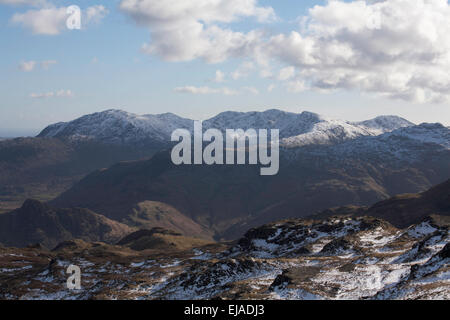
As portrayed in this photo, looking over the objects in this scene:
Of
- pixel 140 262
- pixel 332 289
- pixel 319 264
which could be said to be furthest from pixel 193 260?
pixel 332 289

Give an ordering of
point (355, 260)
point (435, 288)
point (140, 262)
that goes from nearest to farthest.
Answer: point (435, 288), point (355, 260), point (140, 262)

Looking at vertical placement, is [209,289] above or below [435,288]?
below

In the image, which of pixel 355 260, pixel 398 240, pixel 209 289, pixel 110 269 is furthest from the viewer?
pixel 110 269

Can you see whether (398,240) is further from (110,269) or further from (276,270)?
(110,269)

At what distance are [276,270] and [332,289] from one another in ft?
77.7

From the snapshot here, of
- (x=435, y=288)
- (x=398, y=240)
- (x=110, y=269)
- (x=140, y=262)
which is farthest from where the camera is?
(x=140, y=262)

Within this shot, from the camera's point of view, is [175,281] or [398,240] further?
[398,240]

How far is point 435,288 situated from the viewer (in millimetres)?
62000
